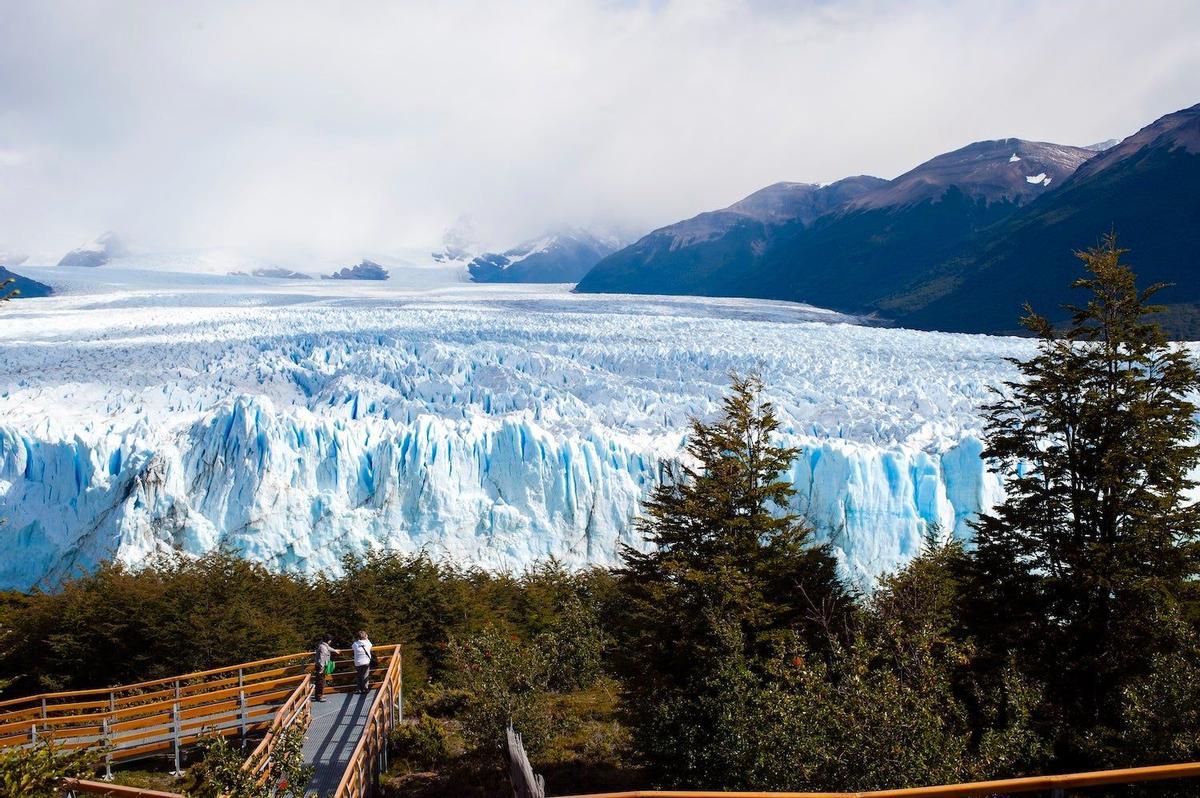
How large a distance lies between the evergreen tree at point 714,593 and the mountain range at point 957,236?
4222 cm

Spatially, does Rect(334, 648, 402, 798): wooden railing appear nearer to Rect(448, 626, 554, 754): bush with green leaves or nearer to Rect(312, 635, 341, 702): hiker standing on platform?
Rect(312, 635, 341, 702): hiker standing on platform

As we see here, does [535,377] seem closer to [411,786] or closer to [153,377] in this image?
[153,377]

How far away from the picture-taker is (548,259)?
405 feet

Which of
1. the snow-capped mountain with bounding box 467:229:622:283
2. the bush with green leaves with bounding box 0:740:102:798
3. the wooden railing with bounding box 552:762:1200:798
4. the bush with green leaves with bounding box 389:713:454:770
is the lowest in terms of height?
the bush with green leaves with bounding box 389:713:454:770

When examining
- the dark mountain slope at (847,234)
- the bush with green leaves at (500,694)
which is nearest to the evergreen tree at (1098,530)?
the bush with green leaves at (500,694)

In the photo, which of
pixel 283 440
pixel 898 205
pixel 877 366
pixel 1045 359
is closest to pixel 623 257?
pixel 898 205

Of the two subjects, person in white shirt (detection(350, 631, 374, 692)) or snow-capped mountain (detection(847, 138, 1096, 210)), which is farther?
snow-capped mountain (detection(847, 138, 1096, 210))

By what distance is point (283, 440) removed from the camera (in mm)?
19281

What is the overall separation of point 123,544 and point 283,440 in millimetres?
4009

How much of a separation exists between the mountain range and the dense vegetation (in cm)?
4102

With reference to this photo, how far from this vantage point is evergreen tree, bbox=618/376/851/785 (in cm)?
827

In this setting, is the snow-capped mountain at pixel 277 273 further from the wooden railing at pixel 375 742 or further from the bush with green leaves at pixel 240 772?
the bush with green leaves at pixel 240 772

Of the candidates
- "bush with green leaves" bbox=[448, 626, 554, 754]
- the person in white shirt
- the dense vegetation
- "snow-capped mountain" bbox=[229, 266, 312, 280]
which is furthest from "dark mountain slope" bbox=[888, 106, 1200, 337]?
"snow-capped mountain" bbox=[229, 266, 312, 280]

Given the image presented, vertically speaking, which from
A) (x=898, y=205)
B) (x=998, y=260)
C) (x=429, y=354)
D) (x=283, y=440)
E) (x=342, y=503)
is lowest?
(x=342, y=503)
